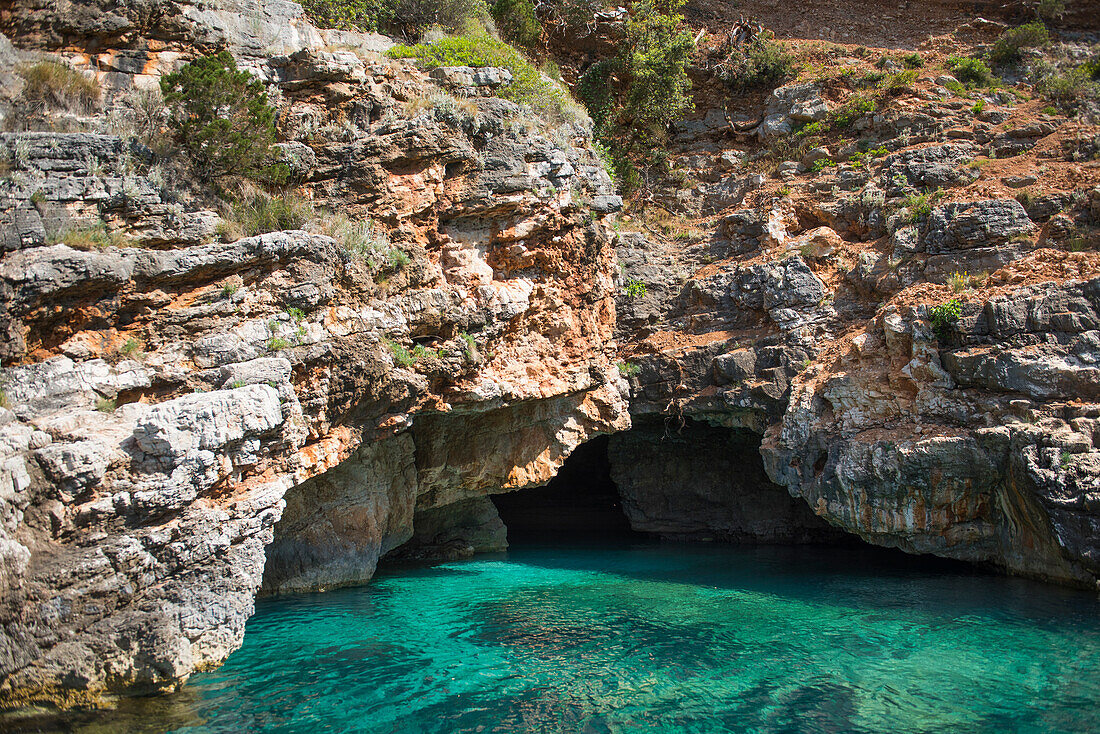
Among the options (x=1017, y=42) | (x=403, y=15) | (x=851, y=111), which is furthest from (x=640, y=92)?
(x=1017, y=42)

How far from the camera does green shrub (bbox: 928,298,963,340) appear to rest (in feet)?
46.0

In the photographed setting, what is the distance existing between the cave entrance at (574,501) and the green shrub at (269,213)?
15.8m

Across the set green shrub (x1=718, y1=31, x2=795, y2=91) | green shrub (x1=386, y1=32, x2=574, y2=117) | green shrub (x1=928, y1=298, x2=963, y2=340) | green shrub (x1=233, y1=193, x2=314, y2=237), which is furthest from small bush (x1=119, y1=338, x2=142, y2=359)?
green shrub (x1=718, y1=31, x2=795, y2=91)

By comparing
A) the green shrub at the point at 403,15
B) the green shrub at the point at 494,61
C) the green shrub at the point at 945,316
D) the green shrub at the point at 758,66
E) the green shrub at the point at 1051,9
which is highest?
the green shrub at the point at 1051,9

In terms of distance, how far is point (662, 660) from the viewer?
33.0 feet

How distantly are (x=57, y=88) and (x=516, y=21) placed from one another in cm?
1434

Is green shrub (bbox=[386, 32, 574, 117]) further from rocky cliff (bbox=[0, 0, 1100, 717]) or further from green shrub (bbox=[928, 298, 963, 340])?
green shrub (bbox=[928, 298, 963, 340])

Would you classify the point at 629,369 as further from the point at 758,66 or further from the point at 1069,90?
the point at 1069,90

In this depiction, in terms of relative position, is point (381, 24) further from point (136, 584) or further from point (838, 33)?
point (838, 33)

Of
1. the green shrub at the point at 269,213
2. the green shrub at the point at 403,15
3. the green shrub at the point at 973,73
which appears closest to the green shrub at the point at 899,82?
the green shrub at the point at 973,73

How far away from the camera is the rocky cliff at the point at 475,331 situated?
331 inches

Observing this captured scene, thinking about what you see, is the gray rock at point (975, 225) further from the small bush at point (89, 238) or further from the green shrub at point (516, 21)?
the small bush at point (89, 238)

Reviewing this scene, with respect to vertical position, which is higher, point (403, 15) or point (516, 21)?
point (516, 21)

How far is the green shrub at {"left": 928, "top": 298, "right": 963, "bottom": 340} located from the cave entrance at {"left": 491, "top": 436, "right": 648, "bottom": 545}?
13.1 meters
